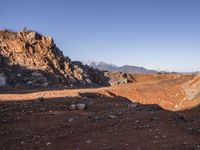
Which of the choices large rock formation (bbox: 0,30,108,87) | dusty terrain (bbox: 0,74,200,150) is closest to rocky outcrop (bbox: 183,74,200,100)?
dusty terrain (bbox: 0,74,200,150)

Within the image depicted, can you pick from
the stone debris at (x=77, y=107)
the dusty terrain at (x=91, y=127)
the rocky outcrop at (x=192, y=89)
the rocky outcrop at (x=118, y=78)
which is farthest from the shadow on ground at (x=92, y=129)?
the rocky outcrop at (x=118, y=78)

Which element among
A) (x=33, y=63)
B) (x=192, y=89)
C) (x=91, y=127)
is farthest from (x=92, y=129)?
(x=33, y=63)

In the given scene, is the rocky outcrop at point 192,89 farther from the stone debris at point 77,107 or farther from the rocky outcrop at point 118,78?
the rocky outcrop at point 118,78

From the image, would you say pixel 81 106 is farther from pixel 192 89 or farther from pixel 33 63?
pixel 33 63

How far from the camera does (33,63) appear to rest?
44094mm

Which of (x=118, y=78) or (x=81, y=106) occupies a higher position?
(x=118, y=78)

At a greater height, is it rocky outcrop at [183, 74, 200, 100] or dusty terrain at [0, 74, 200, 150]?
rocky outcrop at [183, 74, 200, 100]

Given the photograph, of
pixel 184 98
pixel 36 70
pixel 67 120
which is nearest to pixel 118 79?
pixel 36 70

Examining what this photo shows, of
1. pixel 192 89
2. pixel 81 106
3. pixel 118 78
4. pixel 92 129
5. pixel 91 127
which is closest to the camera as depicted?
pixel 92 129

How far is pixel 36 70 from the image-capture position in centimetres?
4272

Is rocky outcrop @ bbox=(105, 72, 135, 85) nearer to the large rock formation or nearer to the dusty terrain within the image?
the large rock formation

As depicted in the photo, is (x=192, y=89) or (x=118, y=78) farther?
(x=118, y=78)

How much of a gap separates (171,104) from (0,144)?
21.9 meters

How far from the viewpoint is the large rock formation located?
134ft
